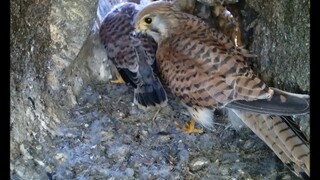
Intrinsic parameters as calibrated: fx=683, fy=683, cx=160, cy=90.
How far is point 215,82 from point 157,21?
408 millimetres

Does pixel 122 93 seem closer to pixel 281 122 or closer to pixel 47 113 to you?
pixel 47 113

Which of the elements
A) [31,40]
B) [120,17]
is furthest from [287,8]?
[31,40]

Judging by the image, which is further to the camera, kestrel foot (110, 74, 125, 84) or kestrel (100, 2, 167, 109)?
kestrel foot (110, 74, 125, 84)

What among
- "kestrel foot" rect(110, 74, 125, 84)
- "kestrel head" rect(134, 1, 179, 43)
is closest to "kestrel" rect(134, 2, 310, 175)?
"kestrel head" rect(134, 1, 179, 43)

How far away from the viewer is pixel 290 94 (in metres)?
2.38

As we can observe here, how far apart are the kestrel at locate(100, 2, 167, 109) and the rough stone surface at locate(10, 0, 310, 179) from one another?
6 centimetres

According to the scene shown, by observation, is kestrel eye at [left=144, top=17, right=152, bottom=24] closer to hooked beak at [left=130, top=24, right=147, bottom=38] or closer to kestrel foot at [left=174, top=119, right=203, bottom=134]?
hooked beak at [left=130, top=24, right=147, bottom=38]

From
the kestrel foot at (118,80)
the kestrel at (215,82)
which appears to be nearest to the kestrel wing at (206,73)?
the kestrel at (215,82)

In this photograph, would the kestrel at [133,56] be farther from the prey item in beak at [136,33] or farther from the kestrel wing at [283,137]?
the kestrel wing at [283,137]

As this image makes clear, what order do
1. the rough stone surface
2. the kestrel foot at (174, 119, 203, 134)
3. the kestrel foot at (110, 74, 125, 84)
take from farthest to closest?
the kestrel foot at (110, 74, 125, 84) < the kestrel foot at (174, 119, 203, 134) < the rough stone surface

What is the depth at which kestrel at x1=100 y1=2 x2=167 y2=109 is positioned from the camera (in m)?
2.74

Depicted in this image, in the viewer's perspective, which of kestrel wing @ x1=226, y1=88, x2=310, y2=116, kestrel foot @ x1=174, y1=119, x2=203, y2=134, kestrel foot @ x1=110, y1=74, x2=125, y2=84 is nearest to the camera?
kestrel wing @ x1=226, y1=88, x2=310, y2=116

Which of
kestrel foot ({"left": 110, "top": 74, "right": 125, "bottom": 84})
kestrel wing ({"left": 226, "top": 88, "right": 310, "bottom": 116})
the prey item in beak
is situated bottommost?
kestrel foot ({"left": 110, "top": 74, "right": 125, "bottom": 84})
